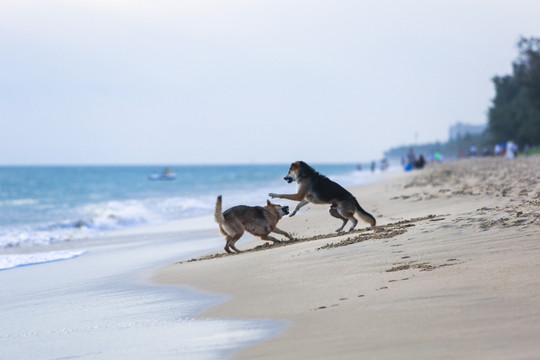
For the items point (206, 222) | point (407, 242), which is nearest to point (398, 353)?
point (407, 242)

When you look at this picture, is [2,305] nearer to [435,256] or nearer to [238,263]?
[238,263]

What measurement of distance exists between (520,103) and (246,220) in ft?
247

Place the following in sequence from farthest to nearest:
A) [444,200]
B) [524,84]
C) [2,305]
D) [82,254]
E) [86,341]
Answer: [524,84] < [444,200] < [82,254] < [2,305] < [86,341]

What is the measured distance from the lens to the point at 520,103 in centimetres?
7844

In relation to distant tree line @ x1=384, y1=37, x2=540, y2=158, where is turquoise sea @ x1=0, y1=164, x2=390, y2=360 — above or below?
below

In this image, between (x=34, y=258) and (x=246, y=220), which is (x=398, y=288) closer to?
(x=246, y=220)

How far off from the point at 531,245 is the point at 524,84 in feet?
213

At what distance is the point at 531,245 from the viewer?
6633mm

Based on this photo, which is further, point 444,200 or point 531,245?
point 444,200

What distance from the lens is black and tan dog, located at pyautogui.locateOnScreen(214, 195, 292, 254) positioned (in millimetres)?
10164

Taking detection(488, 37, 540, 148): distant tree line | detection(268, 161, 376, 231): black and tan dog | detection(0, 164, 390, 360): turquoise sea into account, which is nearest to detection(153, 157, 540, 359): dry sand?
detection(0, 164, 390, 360): turquoise sea

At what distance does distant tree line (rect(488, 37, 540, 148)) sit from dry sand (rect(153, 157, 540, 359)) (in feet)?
200

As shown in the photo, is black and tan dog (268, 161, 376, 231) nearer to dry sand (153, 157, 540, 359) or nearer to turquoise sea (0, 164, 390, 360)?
dry sand (153, 157, 540, 359)

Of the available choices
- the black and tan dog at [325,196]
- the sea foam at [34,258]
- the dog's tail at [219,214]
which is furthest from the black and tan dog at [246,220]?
the sea foam at [34,258]
